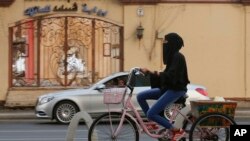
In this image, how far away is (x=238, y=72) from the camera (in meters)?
24.0

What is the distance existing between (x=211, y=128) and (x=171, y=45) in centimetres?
134

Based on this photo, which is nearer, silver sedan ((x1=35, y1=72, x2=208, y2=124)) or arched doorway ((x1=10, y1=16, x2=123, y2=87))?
silver sedan ((x1=35, y1=72, x2=208, y2=124))

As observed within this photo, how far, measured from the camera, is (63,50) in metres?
23.8

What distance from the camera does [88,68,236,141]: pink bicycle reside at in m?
9.30

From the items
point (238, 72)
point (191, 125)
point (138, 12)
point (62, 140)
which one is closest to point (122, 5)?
point (138, 12)

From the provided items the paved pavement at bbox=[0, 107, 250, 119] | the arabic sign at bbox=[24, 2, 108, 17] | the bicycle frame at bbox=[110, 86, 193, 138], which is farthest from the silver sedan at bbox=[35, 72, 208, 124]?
the bicycle frame at bbox=[110, 86, 193, 138]

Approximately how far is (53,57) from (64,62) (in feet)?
1.46

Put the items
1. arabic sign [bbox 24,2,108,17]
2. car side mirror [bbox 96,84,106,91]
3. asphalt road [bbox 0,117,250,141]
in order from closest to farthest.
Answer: asphalt road [bbox 0,117,250,141] → car side mirror [bbox 96,84,106,91] → arabic sign [bbox 24,2,108,17]

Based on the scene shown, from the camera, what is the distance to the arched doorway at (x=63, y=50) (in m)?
23.8

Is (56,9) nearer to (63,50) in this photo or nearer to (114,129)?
(63,50)

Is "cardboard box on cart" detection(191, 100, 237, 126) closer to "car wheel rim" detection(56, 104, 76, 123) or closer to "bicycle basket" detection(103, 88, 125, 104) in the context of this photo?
"bicycle basket" detection(103, 88, 125, 104)

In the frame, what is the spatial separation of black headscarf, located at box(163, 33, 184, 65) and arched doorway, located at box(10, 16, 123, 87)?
14418mm

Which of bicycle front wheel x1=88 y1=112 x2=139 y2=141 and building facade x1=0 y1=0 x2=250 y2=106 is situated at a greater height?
building facade x1=0 y1=0 x2=250 y2=106

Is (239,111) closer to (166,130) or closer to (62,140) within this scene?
(62,140)
